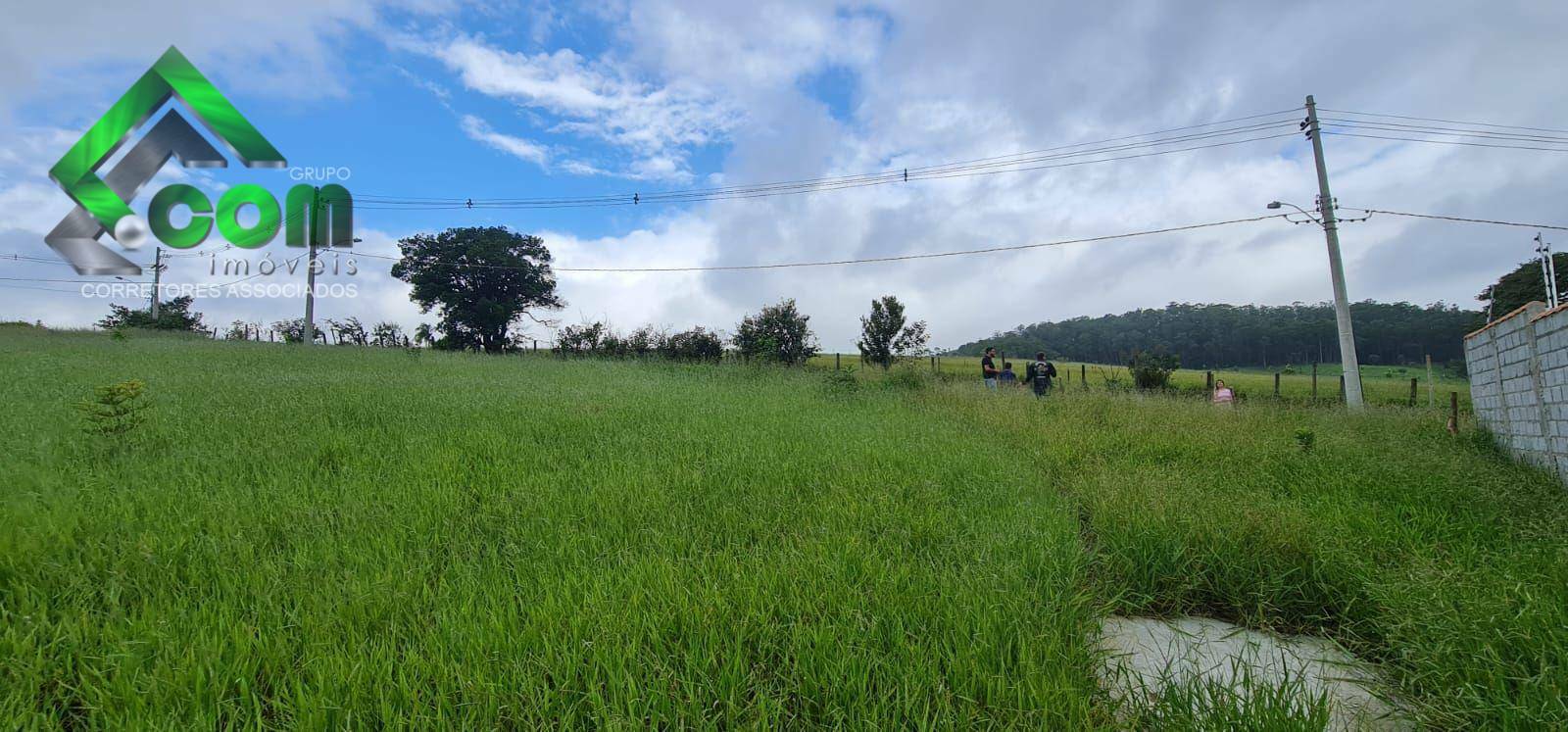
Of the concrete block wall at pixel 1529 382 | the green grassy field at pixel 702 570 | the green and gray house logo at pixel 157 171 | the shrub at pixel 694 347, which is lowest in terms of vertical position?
the green grassy field at pixel 702 570

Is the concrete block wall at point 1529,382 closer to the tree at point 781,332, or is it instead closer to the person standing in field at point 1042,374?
the person standing in field at point 1042,374

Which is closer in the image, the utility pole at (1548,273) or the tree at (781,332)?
the utility pole at (1548,273)

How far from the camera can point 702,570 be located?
2607mm

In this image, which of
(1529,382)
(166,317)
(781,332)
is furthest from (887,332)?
(166,317)

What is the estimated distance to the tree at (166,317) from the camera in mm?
29206

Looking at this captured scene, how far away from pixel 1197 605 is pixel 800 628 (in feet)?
7.28

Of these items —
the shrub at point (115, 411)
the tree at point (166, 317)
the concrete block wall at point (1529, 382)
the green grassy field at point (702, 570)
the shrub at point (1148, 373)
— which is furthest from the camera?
the tree at point (166, 317)

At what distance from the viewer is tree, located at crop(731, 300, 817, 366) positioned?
20906 millimetres

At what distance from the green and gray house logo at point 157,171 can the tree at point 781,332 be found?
13399 mm

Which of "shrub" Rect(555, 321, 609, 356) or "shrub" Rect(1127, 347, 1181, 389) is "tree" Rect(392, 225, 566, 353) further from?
"shrub" Rect(1127, 347, 1181, 389)

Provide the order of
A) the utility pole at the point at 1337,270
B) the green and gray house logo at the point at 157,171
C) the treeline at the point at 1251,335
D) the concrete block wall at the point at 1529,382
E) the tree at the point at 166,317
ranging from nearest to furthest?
the concrete block wall at the point at 1529,382 < the green and gray house logo at the point at 157,171 < the utility pole at the point at 1337,270 < the tree at the point at 166,317 < the treeline at the point at 1251,335

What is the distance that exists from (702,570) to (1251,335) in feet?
203

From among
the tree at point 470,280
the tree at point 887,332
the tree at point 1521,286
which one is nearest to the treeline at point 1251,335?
Result: the tree at point 1521,286

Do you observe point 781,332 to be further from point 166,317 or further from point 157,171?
point 166,317
